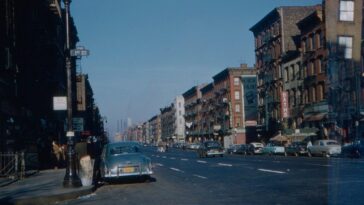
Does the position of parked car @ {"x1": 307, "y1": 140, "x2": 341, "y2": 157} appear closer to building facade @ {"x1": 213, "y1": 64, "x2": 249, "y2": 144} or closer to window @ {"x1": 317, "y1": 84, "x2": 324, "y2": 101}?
window @ {"x1": 317, "y1": 84, "x2": 324, "y2": 101}

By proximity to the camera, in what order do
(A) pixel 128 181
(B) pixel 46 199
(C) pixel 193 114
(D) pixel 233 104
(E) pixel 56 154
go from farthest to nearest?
(C) pixel 193 114, (D) pixel 233 104, (E) pixel 56 154, (A) pixel 128 181, (B) pixel 46 199

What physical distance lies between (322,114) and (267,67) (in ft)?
66.6

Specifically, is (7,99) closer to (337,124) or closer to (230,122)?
(337,124)

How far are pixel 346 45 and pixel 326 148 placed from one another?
13899 millimetres

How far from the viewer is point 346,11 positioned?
50.2 m

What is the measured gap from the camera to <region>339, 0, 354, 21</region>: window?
164 feet

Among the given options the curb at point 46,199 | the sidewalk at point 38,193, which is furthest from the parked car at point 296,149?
the curb at point 46,199

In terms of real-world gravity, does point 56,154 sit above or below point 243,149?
above

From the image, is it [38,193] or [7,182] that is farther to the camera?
[7,182]

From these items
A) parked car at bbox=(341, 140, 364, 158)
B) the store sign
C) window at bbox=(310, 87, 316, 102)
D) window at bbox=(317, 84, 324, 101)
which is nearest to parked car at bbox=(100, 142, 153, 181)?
parked car at bbox=(341, 140, 364, 158)

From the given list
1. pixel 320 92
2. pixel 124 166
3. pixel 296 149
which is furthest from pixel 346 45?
pixel 124 166

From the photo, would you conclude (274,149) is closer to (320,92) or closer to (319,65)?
(320,92)

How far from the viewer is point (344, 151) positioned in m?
38.2

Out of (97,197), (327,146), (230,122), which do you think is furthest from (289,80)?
(97,197)
